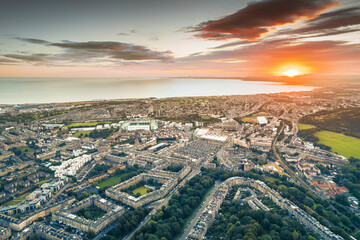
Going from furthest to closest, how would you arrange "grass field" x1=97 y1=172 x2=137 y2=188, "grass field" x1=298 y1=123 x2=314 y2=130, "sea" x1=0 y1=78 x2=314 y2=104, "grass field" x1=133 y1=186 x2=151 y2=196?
"sea" x1=0 y1=78 x2=314 y2=104, "grass field" x1=298 y1=123 x2=314 y2=130, "grass field" x1=97 y1=172 x2=137 y2=188, "grass field" x1=133 y1=186 x2=151 y2=196

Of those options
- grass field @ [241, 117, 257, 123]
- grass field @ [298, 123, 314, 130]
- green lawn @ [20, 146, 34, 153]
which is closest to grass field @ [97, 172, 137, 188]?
green lawn @ [20, 146, 34, 153]

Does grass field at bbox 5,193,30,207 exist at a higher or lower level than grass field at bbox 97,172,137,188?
lower

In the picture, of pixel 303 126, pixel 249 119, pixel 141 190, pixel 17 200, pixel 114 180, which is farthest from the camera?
pixel 249 119

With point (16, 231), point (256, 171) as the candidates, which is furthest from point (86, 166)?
point (256, 171)

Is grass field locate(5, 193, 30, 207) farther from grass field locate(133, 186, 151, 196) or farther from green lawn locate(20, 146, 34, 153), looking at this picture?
green lawn locate(20, 146, 34, 153)

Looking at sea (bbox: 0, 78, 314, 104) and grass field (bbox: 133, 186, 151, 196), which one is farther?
sea (bbox: 0, 78, 314, 104)

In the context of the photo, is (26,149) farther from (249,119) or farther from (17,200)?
(249,119)

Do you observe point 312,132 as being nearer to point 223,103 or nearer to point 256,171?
point 256,171

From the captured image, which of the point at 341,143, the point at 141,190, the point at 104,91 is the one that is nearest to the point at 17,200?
the point at 141,190

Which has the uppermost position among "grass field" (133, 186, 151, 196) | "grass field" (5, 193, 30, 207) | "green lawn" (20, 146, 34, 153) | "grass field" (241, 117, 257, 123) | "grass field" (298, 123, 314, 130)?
"grass field" (298, 123, 314, 130)
